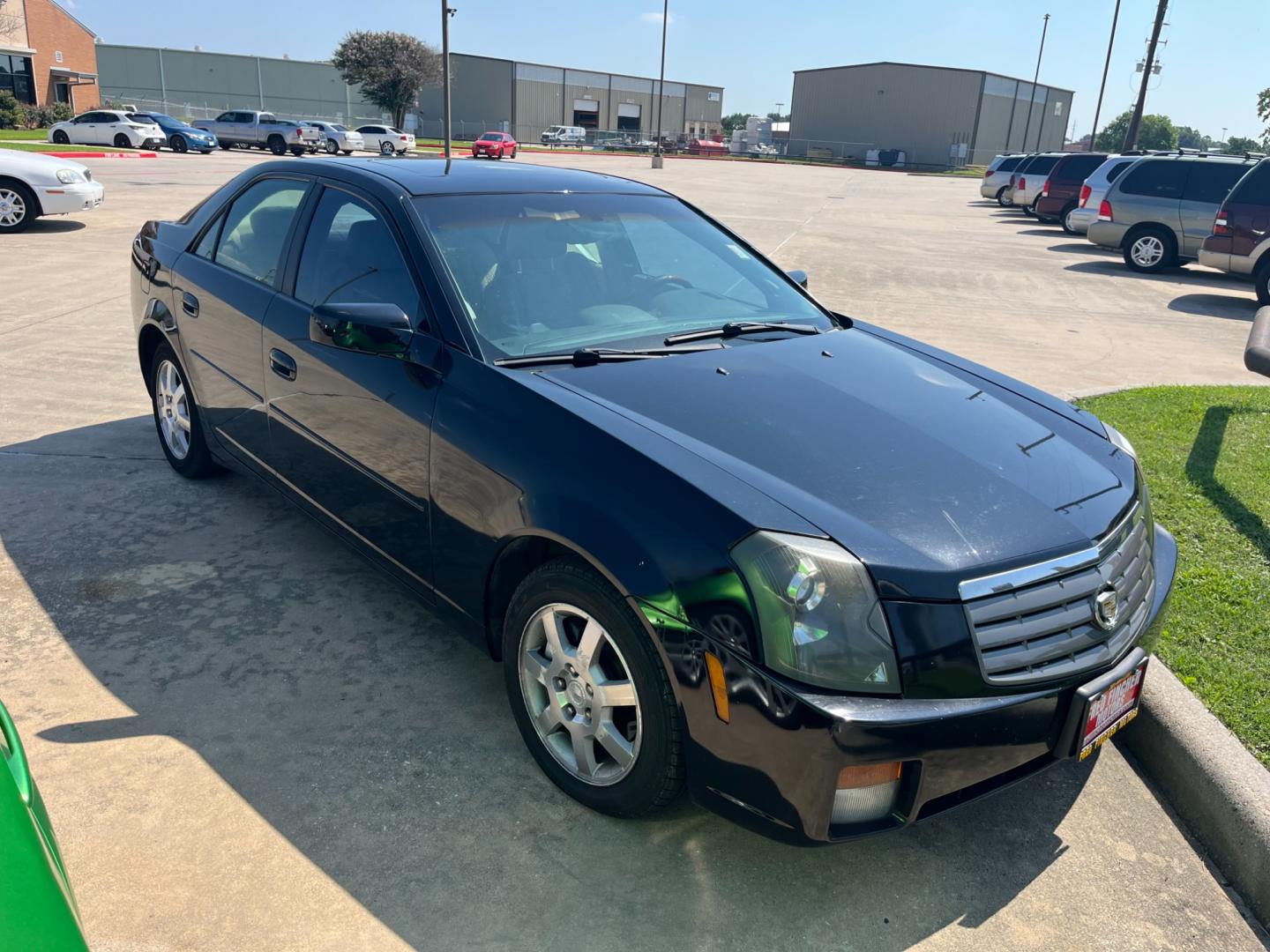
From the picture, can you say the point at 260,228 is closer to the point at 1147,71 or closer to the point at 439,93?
the point at 1147,71

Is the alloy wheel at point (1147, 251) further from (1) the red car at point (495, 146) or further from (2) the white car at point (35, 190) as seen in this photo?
(1) the red car at point (495, 146)

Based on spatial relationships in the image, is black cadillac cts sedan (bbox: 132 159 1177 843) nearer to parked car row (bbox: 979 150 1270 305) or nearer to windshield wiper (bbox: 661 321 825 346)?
windshield wiper (bbox: 661 321 825 346)

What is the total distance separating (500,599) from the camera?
2994mm

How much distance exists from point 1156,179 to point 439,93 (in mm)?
80172

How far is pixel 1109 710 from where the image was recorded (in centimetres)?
253

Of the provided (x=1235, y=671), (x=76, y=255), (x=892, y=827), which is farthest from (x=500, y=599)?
(x=76, y=255)

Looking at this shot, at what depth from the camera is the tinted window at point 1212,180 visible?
48.9 feet

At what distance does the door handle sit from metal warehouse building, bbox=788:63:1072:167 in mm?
83821

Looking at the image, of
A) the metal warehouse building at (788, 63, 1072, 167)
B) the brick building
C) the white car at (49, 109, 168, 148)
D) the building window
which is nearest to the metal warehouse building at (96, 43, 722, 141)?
the brick building

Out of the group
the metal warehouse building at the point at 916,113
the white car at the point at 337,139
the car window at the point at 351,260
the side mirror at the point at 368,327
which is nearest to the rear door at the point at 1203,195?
the car window at the point at 351,260

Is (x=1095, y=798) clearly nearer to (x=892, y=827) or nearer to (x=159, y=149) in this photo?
(x=892, y=827)

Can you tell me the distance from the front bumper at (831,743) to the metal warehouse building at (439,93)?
74.9 m

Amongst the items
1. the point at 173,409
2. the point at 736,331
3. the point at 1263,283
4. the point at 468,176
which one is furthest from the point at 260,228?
the point at 1263,283

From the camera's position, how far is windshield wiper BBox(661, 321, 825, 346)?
3488mm
